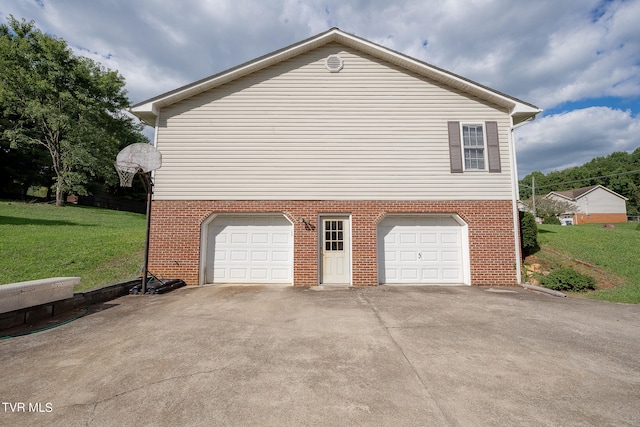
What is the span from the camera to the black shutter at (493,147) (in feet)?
28.7

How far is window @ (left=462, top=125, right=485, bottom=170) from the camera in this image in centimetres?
887

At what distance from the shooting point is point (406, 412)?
2.41 m

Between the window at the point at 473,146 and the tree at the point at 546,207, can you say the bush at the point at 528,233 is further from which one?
the tree at the point at 546,207

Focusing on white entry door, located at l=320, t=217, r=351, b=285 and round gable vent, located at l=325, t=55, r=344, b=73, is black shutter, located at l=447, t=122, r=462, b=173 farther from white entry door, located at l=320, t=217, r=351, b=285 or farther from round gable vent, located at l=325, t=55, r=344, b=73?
round gable vent, located at l=325, t=55, r=344, b=73

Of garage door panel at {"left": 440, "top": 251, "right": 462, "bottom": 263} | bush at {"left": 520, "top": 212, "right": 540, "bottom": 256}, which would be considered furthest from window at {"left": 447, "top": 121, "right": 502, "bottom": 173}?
garage door panel at {"left": 440, "top": 251, "right": 462, "bottom": 263}

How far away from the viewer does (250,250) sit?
8.69 m

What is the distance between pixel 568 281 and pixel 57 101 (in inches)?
1446

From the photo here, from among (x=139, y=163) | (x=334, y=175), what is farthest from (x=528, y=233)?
(x=139, y=163)

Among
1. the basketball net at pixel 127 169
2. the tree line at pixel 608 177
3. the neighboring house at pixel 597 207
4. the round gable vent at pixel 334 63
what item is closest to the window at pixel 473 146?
the round gable vent at pixel 334 63

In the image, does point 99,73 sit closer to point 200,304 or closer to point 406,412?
point 200,304

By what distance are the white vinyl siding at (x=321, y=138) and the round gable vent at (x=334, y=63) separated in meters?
0.14

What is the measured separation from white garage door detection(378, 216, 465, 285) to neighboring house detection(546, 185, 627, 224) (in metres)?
52.9

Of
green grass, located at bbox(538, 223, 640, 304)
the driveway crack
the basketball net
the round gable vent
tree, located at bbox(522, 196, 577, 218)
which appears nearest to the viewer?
the driveway crack

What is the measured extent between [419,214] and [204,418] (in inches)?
308
